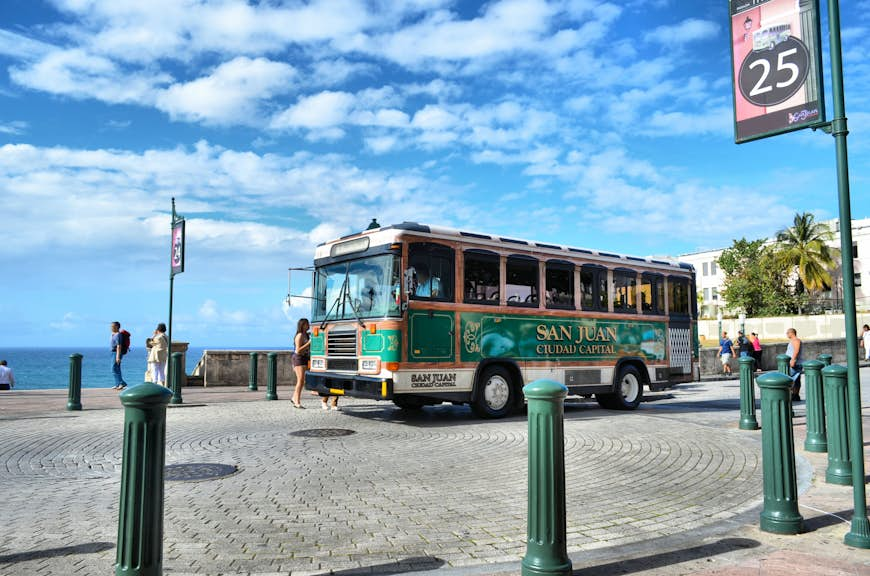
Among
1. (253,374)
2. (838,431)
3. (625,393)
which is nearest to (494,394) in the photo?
(625,393)

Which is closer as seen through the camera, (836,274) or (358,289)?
(358,289)

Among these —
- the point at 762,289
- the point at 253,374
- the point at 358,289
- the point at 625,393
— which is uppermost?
the point at 762,289

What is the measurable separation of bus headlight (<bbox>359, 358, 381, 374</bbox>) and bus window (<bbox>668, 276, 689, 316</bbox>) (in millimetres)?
8133

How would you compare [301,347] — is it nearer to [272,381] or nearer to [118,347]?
[272,381]

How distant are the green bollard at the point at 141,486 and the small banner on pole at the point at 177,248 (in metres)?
11.3

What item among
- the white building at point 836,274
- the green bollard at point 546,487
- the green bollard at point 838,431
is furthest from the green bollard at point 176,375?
the white building at point 836,274

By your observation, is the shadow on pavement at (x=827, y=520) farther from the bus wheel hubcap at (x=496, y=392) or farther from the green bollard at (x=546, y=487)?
the bus wheel hubcap at (x=496, y=392)

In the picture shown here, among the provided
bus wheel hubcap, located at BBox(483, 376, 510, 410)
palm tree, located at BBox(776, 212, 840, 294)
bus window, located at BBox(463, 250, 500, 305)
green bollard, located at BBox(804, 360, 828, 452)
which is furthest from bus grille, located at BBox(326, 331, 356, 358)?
palm tree, located at BBox(776, 212, 840, 294)

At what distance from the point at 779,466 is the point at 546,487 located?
82.3 inches

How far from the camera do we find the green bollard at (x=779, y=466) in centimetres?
498

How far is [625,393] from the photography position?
14.9 metres

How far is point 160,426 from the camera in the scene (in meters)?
3.86

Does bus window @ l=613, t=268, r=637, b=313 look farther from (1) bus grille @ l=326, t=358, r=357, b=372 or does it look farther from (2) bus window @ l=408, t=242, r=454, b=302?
(1) bus grille @ l=326, t=358, r=357, b=372

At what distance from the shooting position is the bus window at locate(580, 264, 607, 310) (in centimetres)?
1404
